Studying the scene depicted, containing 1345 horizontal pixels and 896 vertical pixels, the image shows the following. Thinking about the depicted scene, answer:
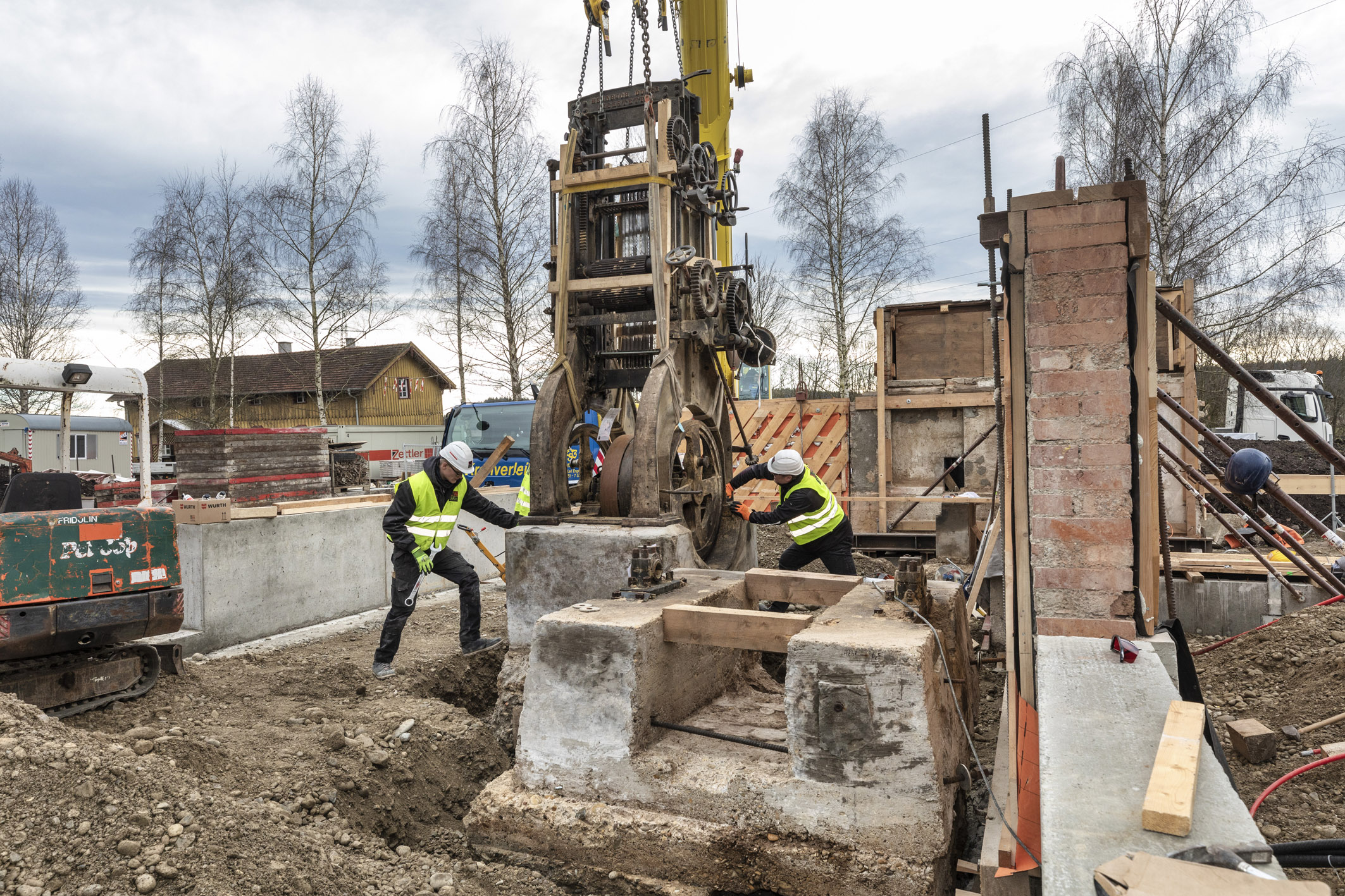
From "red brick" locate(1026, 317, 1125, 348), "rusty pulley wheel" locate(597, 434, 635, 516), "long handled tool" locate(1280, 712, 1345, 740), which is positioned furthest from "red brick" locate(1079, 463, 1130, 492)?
"rusty pulley wheel" locate(597, 434, 635, 516)

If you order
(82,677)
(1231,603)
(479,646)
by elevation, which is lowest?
(479,646)

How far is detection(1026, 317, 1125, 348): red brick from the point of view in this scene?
3385 mm

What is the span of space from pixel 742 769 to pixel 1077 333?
2.39 meters

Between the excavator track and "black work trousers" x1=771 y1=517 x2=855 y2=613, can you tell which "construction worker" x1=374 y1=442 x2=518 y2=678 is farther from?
"black work trousers" x1=771 y1=517 x2=855 y2=613

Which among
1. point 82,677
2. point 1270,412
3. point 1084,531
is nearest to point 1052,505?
point 1084,531

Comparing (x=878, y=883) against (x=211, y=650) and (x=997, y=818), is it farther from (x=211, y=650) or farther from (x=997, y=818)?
(x=211, y=650)

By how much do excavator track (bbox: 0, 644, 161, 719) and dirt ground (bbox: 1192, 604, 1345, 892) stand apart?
6498 mm

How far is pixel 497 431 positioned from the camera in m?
12.7

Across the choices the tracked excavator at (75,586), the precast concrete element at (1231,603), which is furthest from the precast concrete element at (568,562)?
the precast concrete element at (1231,603)

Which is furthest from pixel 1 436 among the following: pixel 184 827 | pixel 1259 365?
pixel 1259 365

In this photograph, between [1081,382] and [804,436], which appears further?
[804,436]

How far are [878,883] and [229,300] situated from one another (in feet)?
82.6

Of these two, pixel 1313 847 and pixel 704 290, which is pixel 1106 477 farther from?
pixel 704 290

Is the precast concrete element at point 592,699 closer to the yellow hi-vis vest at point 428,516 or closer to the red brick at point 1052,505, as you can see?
the red brick at point 1052,505
